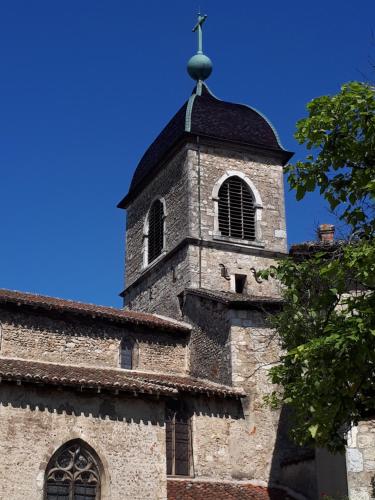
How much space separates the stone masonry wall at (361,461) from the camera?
1590 centimetres

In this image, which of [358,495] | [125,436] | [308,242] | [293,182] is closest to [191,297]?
[308,242]

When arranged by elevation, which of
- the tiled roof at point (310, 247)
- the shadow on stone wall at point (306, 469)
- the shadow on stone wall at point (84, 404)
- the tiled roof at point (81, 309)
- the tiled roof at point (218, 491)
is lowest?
the tiled roof at point (218, 491)

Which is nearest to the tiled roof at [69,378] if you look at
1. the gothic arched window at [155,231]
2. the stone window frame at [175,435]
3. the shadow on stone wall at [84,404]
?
the shadow on stone wall at [84,404]

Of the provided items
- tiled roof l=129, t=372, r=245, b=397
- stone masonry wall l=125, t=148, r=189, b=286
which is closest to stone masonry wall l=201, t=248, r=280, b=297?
stone masonry wall l=125, t=148, r=189, b=286

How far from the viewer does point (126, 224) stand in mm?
30250

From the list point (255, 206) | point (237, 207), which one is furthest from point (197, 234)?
point (255, 206)

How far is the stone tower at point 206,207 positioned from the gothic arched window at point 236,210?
36 mm

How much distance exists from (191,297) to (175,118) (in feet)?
27.2

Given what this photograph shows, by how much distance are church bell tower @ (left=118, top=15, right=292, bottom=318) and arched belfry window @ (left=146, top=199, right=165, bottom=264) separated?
4 cm

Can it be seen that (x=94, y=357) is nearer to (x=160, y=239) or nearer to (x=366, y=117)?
(x=160, y=239)

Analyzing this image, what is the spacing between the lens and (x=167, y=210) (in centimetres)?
2692

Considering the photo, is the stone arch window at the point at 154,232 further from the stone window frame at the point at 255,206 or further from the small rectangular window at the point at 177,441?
the small rectangular window at the point at 177,441

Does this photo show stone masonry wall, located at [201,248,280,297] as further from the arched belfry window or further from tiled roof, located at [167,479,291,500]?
tiled roof, located at [167,479,291,500]

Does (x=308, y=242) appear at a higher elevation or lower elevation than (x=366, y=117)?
higher
